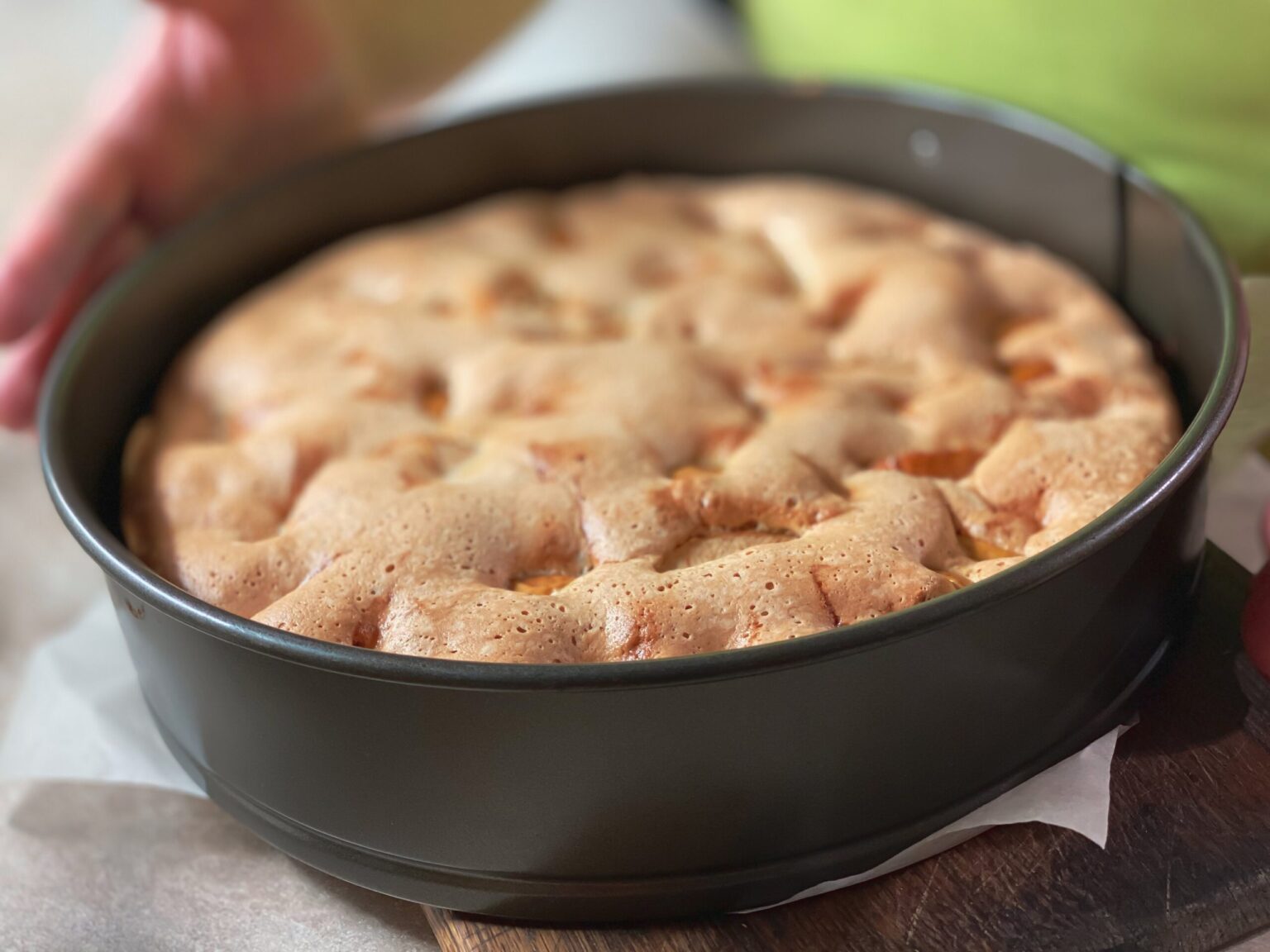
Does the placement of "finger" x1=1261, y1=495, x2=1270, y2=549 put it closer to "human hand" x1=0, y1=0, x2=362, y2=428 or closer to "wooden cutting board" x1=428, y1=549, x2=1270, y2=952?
"wooden cutting board" x1=428, y1=549, x2=1270, y2=952

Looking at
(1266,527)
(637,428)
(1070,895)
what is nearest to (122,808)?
(637,428)

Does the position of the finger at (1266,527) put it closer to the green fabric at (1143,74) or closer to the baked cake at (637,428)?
the baked cake at (637,428)

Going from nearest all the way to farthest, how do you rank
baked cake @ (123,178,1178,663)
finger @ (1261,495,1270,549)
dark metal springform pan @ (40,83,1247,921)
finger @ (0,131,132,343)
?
dark metal springform pan @ (40,83,1247,921), baked cake @ (123,178,1178,663), finger @ (1261,495,1270,549), finger @ (0,131,132,343)

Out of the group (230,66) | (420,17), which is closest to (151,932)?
(230,66)

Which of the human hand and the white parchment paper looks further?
the human hand

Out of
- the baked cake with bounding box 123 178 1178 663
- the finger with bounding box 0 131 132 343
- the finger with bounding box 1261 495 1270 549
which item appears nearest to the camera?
the baked cake with bounding box 123 178 1178 663

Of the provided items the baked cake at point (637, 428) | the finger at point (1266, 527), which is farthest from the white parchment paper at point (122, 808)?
the baked cake at point (637, 428)

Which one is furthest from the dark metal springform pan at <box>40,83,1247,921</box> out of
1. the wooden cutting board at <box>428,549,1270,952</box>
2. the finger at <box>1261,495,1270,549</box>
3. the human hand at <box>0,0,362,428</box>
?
the human hand at <box>0,0,362,428</box>

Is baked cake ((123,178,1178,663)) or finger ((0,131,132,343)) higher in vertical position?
finger ((0,131,132,343))
